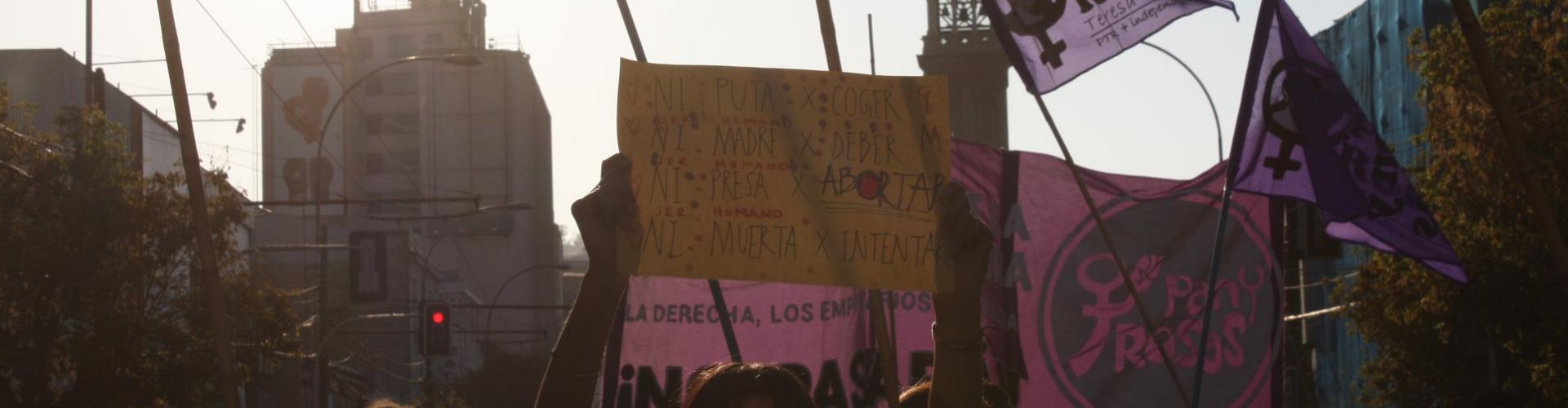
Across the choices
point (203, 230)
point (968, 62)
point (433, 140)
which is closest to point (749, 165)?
point (203, 230)

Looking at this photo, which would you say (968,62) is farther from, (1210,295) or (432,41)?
(1210,295)

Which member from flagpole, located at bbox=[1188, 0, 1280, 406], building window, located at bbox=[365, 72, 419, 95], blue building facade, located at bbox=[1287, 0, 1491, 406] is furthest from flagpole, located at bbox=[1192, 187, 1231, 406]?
building window, located at bbox=[365, 72, 419, 95]

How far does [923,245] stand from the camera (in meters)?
4.32

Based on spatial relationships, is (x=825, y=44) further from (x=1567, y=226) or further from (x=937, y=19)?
(x=937, y=19)

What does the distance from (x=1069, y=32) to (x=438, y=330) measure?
77.0 feet

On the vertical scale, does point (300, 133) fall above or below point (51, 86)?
above

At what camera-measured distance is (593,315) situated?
363cm

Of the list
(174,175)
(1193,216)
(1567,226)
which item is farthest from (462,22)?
(1193,216)

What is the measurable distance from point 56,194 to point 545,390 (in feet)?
60.7

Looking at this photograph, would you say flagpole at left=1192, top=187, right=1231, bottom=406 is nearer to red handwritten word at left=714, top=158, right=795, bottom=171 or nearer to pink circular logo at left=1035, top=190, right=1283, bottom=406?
pink circular logo at left=1035, top=190, right=1283, bottom=406

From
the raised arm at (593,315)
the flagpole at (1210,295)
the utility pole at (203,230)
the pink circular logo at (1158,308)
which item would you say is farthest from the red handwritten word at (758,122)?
the pink circular logo at (1158,308)

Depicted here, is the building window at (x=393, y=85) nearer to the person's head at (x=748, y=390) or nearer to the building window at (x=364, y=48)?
the building window at (x=364, y=48)

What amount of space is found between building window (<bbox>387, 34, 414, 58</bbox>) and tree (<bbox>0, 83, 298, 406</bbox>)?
66.4 meters

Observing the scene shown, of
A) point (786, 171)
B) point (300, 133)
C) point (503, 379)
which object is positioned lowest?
point (503, 379)
